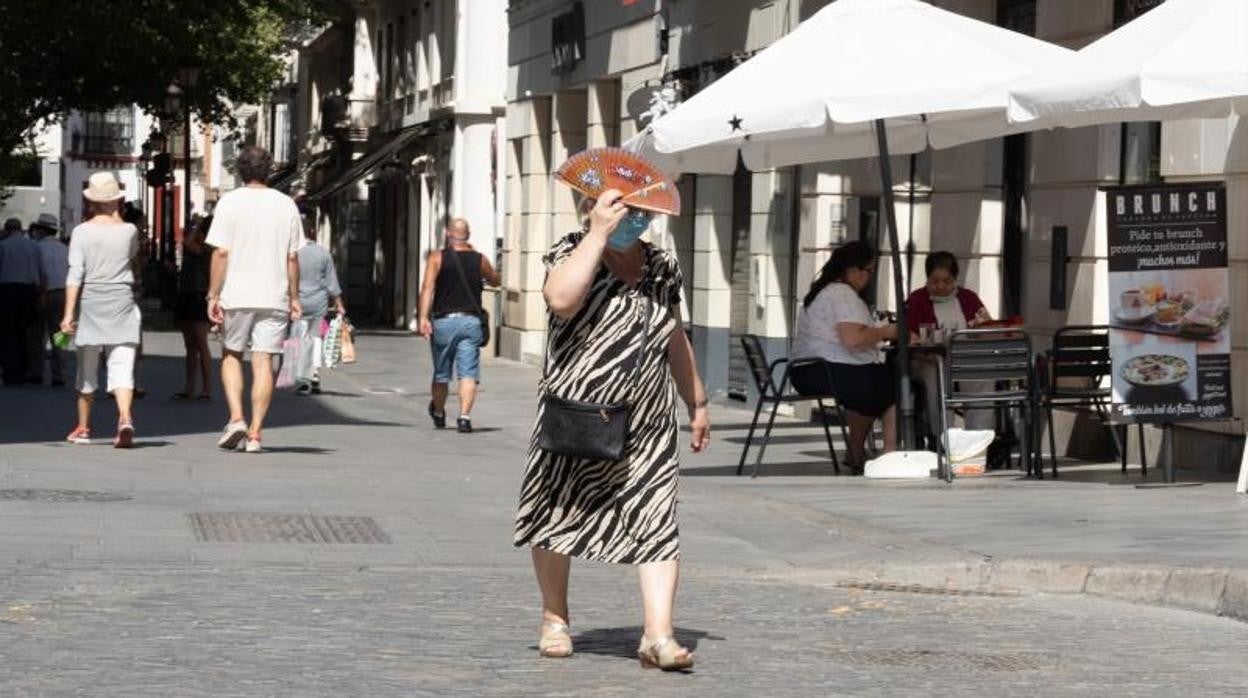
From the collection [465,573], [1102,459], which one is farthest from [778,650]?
[1102,459]

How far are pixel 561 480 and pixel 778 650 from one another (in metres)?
1.00

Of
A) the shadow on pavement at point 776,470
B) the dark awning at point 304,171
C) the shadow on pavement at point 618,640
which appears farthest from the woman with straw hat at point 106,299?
the dark awning at point 304,171

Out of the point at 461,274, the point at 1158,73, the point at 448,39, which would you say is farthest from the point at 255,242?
the point at 448,39

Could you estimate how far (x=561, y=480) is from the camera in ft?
28.0

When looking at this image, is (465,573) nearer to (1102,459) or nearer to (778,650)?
(778,650)

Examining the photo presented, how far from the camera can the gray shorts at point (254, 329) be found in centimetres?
1662

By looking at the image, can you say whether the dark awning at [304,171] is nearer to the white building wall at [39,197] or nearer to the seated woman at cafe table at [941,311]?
the white building wall at [39,197]

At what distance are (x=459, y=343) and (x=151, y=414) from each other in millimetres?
2703

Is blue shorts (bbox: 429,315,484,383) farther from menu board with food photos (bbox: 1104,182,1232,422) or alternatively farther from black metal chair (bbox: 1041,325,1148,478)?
menu board with food photos (bbox: 1104,182,1232,422)

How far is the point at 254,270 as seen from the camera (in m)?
16.6

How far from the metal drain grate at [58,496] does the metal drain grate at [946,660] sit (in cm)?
570

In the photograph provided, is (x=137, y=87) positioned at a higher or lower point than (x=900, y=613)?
higher

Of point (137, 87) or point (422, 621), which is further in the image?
point (137, 87)

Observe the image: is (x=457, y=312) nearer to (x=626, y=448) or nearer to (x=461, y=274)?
(x=461, y=274)
